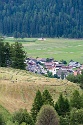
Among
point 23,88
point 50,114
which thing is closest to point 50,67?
point 23,88

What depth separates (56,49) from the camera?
12838cm

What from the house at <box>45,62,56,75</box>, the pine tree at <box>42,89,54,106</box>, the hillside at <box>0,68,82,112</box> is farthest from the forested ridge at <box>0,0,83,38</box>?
the pine tree at <box>42,89,54,106</box>

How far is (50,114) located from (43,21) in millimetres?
158044

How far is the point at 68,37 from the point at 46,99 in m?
129

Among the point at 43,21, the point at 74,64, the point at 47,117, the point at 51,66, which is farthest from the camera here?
the point at 43,21

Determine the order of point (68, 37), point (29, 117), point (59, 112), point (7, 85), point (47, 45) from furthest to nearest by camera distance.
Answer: point (68, 37), point (47, 45), point (7, 85), point (59, 112), point (29, 117)

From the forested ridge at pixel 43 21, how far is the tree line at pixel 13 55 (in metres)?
103

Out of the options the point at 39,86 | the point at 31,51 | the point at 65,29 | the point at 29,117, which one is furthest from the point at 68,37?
the point at 29,117

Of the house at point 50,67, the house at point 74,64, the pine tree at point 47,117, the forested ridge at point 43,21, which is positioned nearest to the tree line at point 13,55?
the pine tree at point 47,117

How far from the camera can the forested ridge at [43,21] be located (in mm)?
167875

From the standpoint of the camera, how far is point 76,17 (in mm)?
191875

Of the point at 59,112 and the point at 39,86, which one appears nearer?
the point at 59,112

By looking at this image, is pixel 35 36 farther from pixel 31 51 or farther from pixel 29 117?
pixel 29 117

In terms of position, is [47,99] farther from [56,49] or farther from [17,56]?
[56,49]
